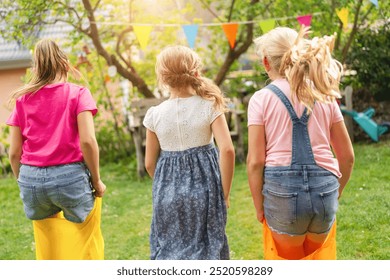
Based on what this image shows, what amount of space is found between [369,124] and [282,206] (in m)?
3.78

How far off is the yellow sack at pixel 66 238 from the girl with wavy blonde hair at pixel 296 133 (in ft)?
2.65

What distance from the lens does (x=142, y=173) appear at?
571 centimetres

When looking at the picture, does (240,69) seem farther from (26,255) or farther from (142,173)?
(26,255)

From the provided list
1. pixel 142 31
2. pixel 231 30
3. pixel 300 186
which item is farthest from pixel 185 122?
pixel 231 30

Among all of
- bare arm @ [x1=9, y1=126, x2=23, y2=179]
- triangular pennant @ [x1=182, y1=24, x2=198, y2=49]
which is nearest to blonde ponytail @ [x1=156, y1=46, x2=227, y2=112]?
bare arm @ [x1=9, y1=126, x2=23, y2=179]

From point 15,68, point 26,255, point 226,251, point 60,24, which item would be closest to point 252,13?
point 60,24

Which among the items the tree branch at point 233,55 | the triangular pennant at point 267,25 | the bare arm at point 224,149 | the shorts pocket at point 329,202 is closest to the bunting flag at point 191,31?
the triangular pennant at point 267,25

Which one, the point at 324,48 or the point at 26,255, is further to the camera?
the point at 26,255

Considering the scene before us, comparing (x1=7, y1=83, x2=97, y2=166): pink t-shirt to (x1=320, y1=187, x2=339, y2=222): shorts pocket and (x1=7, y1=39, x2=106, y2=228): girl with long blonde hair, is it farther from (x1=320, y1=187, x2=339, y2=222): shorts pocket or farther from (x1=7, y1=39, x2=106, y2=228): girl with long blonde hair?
(x1=320, y1=187, x2=339, y2=222): shorts pocket

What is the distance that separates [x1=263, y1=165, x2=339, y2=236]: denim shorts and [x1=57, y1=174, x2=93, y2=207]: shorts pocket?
77 cm

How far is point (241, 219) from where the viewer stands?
405 centimetres

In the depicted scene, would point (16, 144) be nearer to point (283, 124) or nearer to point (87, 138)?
point (87, 138)

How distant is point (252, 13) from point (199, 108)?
344 cm

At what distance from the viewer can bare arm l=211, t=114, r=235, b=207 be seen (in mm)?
2398
